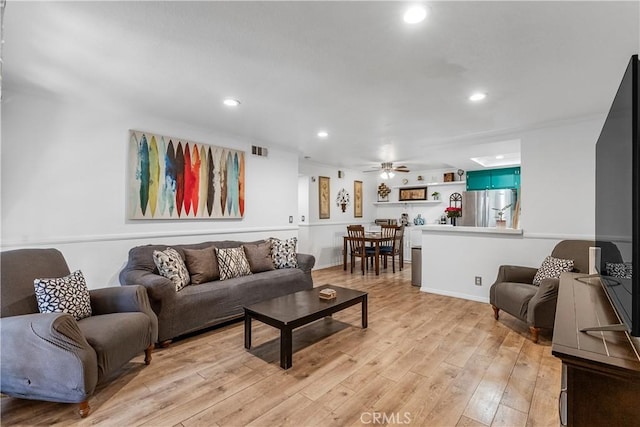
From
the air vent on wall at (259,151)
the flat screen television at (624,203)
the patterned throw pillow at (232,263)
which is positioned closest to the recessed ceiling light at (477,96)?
the flat screen television at (624,203)

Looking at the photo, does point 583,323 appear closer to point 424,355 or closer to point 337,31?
point 424,355

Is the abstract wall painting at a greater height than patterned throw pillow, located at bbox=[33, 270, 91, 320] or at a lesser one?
greater

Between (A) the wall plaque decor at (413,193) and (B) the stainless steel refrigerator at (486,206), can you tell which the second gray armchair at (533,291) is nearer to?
(B) the stainless steel refrigerator at (486,206)

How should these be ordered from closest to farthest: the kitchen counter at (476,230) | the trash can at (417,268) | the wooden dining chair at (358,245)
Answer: the kitchen counter at (476,230) → the trash can at (417,268) → the wooden dining chair at (358,245)

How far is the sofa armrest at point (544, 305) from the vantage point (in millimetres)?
2566

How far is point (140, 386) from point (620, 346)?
2591mm

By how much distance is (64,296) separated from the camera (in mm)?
2057

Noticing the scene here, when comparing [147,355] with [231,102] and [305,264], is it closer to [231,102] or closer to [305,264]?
[305,264]

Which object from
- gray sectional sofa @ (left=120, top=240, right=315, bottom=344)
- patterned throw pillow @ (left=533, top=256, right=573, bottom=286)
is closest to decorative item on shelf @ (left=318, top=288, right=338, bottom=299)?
gray sectional sofa @ (left=120, top=240, right=315, bottom=344)

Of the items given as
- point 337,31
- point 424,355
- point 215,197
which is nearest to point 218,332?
point 215,197

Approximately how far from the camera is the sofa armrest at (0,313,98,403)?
1.66 m

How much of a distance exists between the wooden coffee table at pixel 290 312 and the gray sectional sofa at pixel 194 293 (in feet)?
1.71

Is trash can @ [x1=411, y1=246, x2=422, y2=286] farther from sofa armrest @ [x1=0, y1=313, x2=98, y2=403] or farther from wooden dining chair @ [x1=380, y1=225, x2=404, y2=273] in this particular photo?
sofa armrest @ [x1=0, y1=313, x2=98, y2=403]

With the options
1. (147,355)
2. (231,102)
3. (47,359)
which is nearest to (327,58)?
(231,102)
